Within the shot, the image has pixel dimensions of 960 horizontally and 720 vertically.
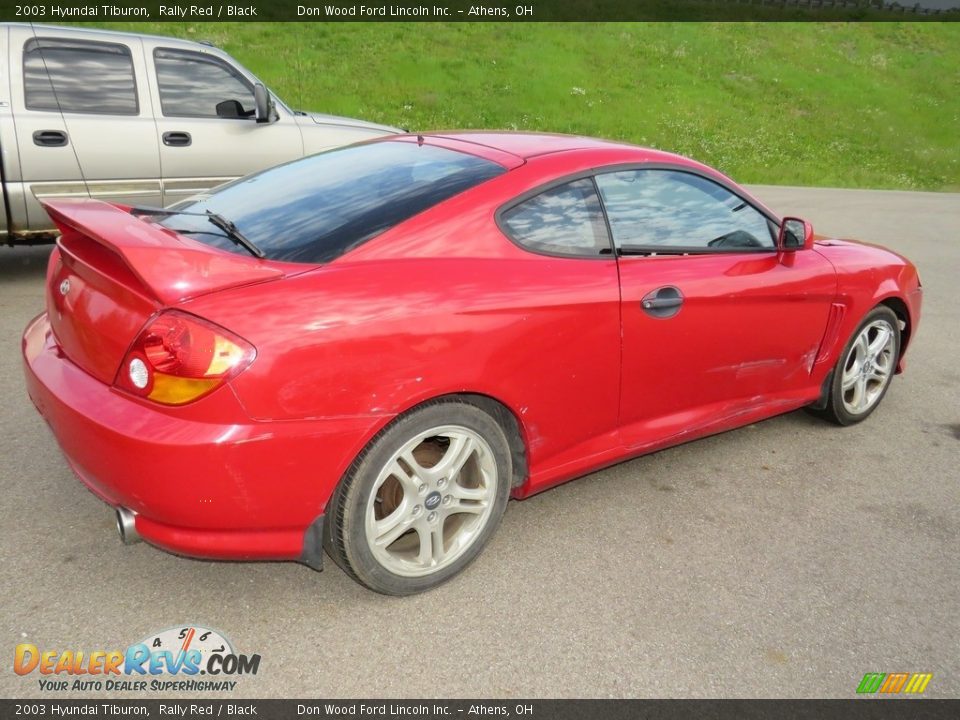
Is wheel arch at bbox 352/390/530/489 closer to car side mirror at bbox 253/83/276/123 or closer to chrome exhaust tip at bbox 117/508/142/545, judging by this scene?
chrome exhaust tip at bbox 117/508/142/545

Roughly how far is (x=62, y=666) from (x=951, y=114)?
37.5 meters

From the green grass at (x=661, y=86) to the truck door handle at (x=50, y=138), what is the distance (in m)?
17.7

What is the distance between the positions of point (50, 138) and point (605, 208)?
4.90m

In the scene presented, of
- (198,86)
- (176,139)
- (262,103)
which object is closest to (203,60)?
(198,86)

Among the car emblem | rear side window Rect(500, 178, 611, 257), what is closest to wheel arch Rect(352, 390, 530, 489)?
the car emblem

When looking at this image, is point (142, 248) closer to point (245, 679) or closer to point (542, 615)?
point (245, 679)

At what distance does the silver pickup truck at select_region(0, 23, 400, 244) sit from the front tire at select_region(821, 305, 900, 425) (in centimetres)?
509

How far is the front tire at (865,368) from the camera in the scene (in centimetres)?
447

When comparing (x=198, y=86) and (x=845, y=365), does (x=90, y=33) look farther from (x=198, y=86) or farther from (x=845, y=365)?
(x=845, y=365)

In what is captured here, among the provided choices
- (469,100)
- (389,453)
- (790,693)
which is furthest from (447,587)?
(469,100)

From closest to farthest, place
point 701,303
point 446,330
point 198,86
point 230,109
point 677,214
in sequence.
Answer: point 446,330
point 701,303
point 677,214
point 198,86
point 230,109

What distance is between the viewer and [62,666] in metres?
2.53

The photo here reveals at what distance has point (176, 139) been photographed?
695 centimetres

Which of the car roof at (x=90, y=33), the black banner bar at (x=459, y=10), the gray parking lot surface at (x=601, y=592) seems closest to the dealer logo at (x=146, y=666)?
the gray parking lot surface at (x=601, y=592)
